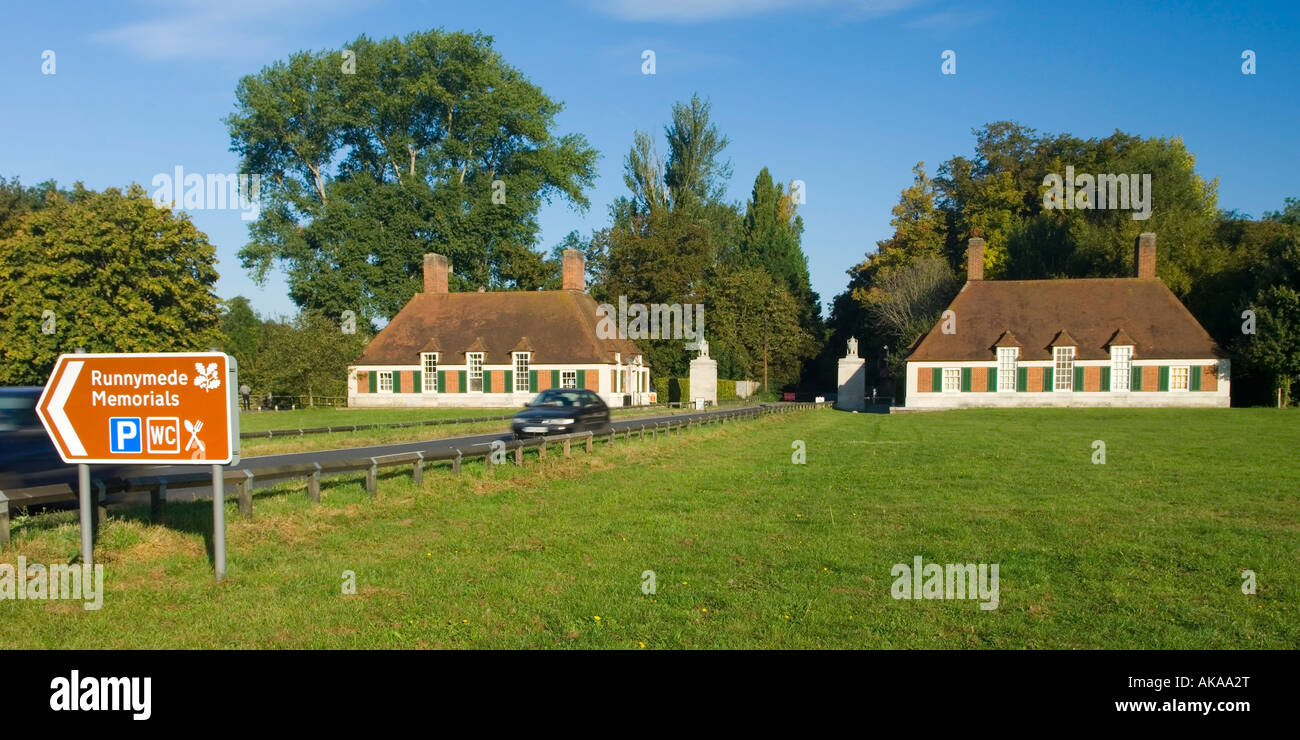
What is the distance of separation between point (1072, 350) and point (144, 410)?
→ 52792mm

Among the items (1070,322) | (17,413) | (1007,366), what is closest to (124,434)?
(17,413)

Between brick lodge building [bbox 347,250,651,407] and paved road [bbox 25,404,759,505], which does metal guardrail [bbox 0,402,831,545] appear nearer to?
paved road [bbox 25,404,759,505]

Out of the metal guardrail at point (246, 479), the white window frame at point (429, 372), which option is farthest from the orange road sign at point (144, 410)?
the white window frame at point (429, 372)

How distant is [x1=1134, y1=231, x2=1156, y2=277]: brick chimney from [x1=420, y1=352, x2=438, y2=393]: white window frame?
4487 centimetres

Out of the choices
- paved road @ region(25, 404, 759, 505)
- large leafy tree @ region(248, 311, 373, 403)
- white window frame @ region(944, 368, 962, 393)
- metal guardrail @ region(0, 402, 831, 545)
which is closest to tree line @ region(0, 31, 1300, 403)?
large leafy tree @ region(248, 311, 373, 403)

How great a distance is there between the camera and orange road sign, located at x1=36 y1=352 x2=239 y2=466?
8711 millimetres

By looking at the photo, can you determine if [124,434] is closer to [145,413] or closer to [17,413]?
[145,413]

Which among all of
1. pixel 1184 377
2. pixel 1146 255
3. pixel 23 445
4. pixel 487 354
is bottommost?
pixel 1184 377

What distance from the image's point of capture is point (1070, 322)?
175ft

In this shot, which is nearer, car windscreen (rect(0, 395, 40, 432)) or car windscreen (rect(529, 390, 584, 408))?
car windscreen (rect(0, 395, 40, 432))
